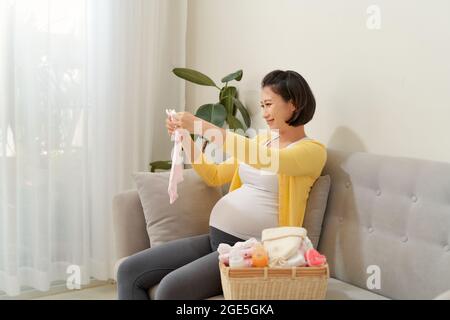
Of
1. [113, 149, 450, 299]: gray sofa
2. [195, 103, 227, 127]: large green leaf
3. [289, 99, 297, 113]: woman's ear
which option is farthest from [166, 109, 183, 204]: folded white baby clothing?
[195, 103, 227, 127]: large green leaf

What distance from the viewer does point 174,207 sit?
2258mm

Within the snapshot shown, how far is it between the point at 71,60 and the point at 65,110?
0.26m

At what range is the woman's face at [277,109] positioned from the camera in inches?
82.9

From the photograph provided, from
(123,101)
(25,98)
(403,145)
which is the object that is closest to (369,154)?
(403,145)

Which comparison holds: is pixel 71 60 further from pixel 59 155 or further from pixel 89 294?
pixel 89 294

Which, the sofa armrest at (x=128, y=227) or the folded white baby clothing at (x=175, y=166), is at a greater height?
the folded white baby clothing at (x=175, y=166)

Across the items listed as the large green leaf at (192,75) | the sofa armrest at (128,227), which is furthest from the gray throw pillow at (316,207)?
the large green leaf at (192,75)

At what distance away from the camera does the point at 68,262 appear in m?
3.01

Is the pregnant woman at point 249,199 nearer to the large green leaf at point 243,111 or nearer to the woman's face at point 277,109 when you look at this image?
the woman's face at point 277,109

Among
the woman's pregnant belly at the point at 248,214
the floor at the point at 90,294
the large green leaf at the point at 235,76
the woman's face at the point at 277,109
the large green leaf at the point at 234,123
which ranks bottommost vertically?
the floor at the point at 90,294

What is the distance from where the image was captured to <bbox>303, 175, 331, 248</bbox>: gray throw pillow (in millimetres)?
2092

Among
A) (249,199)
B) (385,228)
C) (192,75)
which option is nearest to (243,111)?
(192,75)

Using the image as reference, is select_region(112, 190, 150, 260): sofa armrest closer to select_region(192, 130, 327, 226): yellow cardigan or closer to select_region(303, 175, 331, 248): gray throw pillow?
select_region(192, 130, 327, 226): yellow cardigan

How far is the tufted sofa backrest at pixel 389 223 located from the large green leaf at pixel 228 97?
2.68 feet
